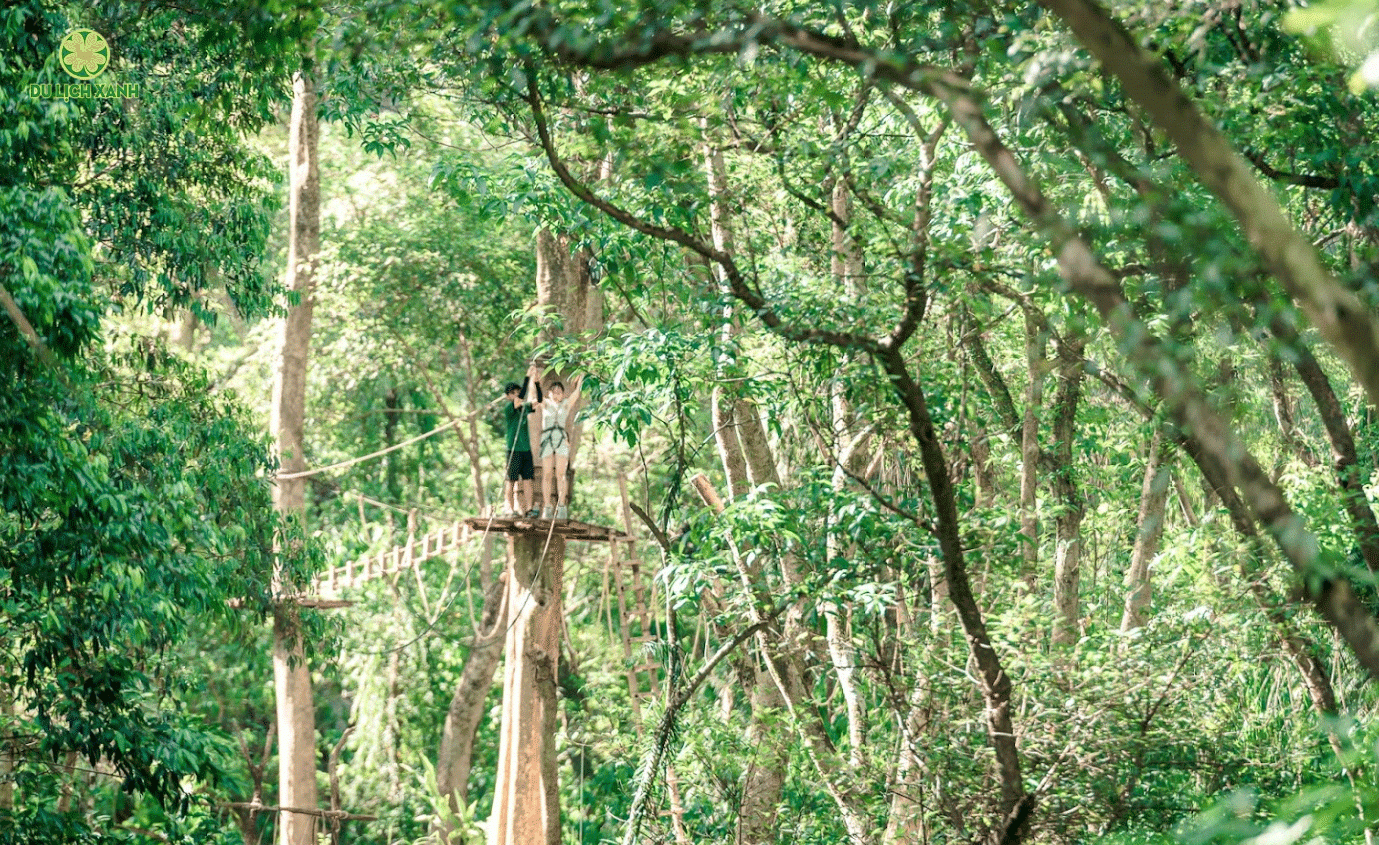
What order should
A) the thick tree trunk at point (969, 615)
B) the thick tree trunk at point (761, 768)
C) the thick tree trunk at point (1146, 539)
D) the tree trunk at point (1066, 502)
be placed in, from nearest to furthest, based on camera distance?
the thick tree trunk at point (969, 615), the thick tree trunk at point (761, 768), the thick tree trunk at point (1146, 539), the tree trunk at point (1066, 502)

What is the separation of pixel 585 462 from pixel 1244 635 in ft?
34.5

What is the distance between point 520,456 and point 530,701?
1.56 m

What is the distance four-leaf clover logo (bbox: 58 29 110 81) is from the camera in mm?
6503

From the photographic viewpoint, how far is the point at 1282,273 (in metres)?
1.57

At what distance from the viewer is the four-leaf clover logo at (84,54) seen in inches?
256

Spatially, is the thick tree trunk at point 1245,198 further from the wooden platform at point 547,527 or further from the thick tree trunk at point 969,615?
the wooden platform at point 547,527

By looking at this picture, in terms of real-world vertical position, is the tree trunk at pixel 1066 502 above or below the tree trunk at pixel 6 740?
above

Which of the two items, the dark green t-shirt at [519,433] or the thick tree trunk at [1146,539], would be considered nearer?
the thick tree trunk at [1146,539]

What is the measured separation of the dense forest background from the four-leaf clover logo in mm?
123

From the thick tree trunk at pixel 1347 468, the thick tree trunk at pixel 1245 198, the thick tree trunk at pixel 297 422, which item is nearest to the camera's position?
the thick tree trunk at pixel 1245 198

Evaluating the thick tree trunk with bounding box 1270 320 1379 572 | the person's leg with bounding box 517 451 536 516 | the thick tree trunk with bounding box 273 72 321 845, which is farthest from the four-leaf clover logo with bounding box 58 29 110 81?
the thick tree trunk with bounding box 1270 320 1379 572

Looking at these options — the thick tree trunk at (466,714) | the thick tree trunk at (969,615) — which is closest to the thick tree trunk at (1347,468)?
the thick tree trunk at (969,615)

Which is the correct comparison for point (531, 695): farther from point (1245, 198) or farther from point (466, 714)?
point (1245, 198)

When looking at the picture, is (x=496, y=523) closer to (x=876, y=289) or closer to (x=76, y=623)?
(x=76, y=623)
